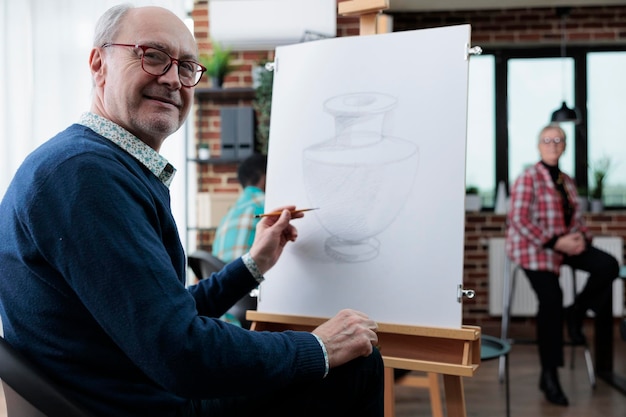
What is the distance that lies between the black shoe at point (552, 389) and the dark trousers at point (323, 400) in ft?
7.66

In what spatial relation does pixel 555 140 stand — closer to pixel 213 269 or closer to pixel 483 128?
pixel 483 128

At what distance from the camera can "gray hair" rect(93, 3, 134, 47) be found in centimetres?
123

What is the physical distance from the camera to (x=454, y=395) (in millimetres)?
1540

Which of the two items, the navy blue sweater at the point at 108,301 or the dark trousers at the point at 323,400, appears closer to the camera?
the navy blue sweater at the point at 108,301

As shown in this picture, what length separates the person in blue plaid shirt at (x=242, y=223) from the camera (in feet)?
9.48

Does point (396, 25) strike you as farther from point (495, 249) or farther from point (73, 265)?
point (73, 265)

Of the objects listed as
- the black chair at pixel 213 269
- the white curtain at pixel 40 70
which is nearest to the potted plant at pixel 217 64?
the white curtain at pixel 40 70

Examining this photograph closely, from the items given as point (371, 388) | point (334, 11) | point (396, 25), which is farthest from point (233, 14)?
point (371, 388)

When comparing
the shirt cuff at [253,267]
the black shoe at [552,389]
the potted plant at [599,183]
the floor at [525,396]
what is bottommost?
the floor at [525,396]

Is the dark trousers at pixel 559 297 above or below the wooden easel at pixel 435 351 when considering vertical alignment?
below

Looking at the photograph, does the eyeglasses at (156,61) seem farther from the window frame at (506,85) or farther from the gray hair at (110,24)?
the window frame at (506,85)

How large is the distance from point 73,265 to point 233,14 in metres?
3.35

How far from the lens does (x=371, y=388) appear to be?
4.16 feet

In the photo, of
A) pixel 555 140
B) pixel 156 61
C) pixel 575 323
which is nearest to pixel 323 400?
pixel 156 61
